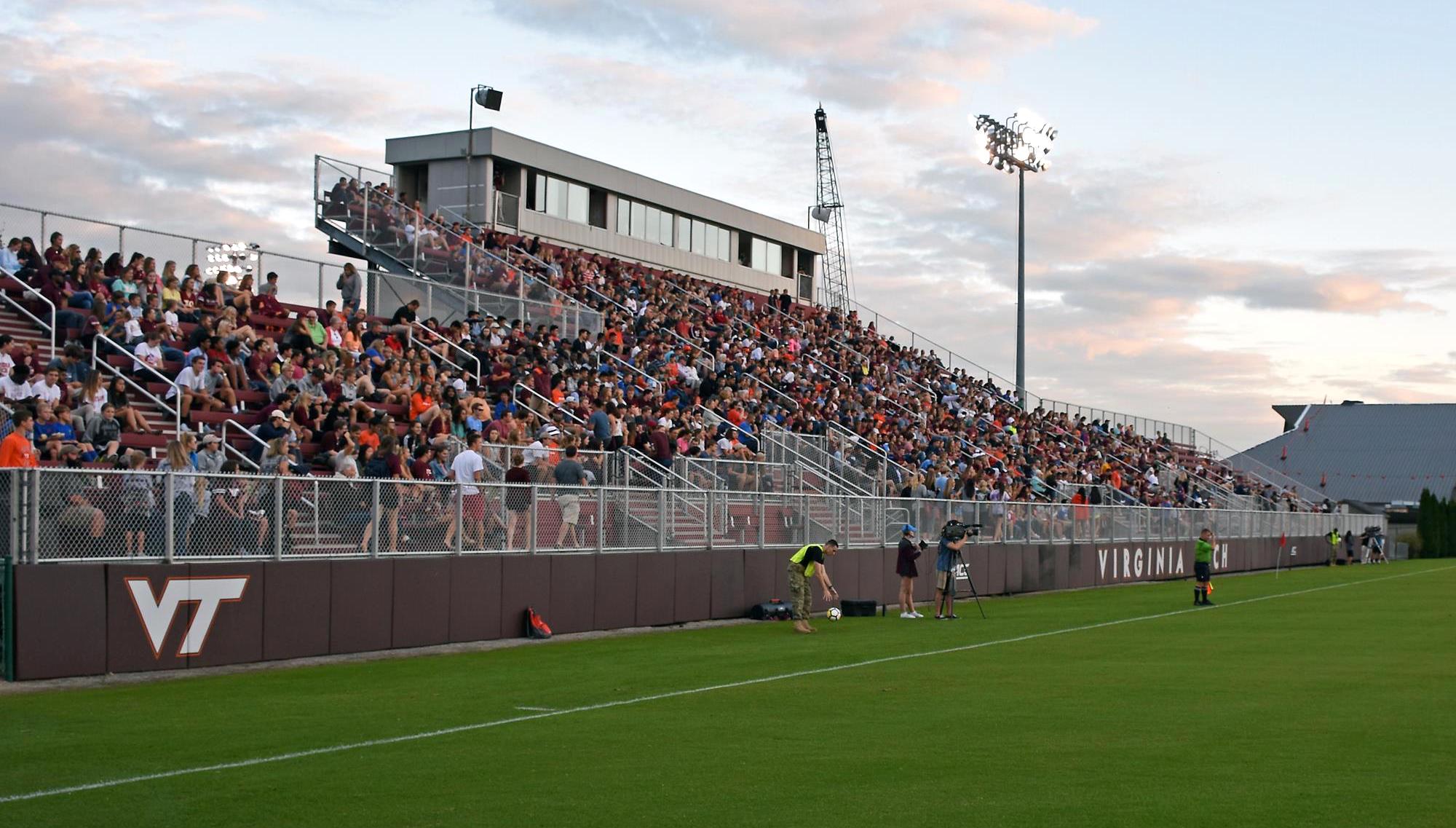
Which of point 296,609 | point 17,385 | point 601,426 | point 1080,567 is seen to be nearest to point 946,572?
point 601,426

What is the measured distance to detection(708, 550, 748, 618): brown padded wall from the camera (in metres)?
26.5

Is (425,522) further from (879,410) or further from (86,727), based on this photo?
(879,410)

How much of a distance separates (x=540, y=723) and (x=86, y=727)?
12.1 feet

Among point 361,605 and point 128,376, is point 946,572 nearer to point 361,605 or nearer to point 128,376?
point 361,605

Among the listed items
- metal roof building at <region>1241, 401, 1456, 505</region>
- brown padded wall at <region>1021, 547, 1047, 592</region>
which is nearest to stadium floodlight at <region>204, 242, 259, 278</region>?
brown padded wall at <region>1021, 547, 1047, 592</region>

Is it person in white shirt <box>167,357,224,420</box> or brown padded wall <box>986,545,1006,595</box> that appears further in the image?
brown padded wall <box>986,545,1006,595</box>

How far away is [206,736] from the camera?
477 inches

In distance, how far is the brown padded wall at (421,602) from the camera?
2005 centimetres

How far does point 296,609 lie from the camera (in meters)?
18.5

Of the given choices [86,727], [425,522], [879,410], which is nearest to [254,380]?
[425,522]

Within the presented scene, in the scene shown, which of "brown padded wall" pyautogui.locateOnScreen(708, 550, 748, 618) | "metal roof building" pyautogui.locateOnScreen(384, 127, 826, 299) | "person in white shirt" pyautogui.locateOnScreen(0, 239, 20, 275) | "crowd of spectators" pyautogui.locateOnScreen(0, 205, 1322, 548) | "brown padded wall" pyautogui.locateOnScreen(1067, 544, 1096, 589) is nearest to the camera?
"crowd of spectators" pyautogui.locateOnScreen(0, 205, 1322, 548)

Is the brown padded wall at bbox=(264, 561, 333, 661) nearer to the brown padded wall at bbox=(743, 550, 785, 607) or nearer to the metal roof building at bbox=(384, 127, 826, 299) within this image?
the brown padded wall at bbox=(743, 550, 785, 607)

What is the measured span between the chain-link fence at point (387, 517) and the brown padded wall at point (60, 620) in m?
0.24

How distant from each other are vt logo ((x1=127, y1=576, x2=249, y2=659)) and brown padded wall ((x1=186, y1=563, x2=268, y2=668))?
0.06m
